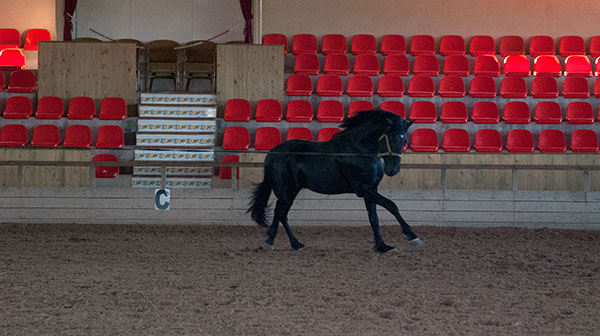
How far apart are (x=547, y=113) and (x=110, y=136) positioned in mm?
7533

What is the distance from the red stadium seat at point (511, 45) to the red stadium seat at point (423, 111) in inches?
123

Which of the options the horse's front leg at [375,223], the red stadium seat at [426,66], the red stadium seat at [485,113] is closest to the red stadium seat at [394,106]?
the red stadium seat at [485,113]

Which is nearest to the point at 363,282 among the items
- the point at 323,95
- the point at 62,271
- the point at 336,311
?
the point at 336,311

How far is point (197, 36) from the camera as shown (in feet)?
49.5

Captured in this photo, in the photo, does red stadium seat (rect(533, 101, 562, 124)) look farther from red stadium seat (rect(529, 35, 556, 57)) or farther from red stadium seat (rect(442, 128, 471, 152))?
red stadium seat (rect(529, 35, 556, 57))

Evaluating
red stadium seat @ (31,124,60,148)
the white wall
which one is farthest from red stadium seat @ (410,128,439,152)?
the white wall

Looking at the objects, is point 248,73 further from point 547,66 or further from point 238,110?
point 547,66

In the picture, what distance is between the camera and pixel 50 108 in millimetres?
11297

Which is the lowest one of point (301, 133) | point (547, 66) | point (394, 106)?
point (301, 133)

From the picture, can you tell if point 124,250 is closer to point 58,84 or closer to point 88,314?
point 88,314

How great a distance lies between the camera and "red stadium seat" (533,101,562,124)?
1165 cm

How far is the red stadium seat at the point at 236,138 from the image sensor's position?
35.1 feet

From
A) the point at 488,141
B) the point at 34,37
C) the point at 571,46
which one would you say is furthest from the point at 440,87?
the point at 34,37

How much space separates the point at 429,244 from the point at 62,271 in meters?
3.98
